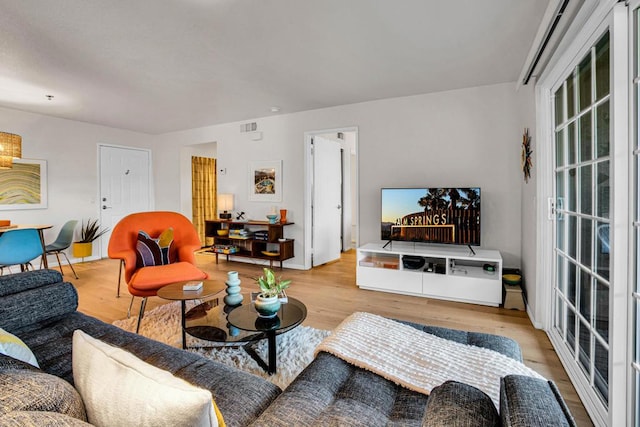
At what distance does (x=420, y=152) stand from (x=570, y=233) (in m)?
2.07

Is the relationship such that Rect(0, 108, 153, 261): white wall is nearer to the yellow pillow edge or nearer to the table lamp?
the table lamp

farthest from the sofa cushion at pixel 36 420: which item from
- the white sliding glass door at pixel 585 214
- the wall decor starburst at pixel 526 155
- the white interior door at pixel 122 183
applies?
the white interior door at pixel 122 183

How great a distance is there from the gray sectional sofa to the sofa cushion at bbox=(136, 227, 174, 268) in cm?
112

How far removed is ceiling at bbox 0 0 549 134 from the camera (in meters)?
2.18

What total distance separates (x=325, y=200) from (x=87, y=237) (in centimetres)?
393

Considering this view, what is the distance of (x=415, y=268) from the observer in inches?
139

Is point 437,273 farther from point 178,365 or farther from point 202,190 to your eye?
point 202,190

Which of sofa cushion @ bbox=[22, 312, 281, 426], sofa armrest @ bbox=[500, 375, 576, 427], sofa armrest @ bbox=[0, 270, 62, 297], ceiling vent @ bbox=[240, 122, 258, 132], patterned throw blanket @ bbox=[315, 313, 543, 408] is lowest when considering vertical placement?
patterned throw blanket @ bbox=[315, 313, 543, 408]

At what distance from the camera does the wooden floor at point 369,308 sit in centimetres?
220

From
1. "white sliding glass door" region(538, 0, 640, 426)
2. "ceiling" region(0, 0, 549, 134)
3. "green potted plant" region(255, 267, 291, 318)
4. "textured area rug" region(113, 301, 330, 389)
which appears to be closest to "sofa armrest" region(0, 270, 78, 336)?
"textured area rug" region(113, 301, 330, 389)

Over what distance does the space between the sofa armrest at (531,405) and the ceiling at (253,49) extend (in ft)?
7.35

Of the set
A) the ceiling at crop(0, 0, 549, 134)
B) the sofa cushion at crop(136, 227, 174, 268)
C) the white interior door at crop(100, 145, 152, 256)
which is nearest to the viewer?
the ceiling at crop(0, 0, 549, 134)

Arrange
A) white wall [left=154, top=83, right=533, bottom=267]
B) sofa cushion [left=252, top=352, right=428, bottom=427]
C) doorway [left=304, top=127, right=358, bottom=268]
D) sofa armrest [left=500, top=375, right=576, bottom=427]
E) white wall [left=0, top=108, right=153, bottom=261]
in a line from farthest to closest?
1. doorway [left=304, top=127, right=358, bottom=268]
2. white wall [left=0, top=108, right=153, bottom=261]
3. white wall [left=154, top=83, right=533, bottom=267]
4. sofa cushion [left=252, top=352, right=428, bottom=427]
5. sofa armrest [left=500, top=375, right=576, bottom=427]

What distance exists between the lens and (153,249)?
309cm
